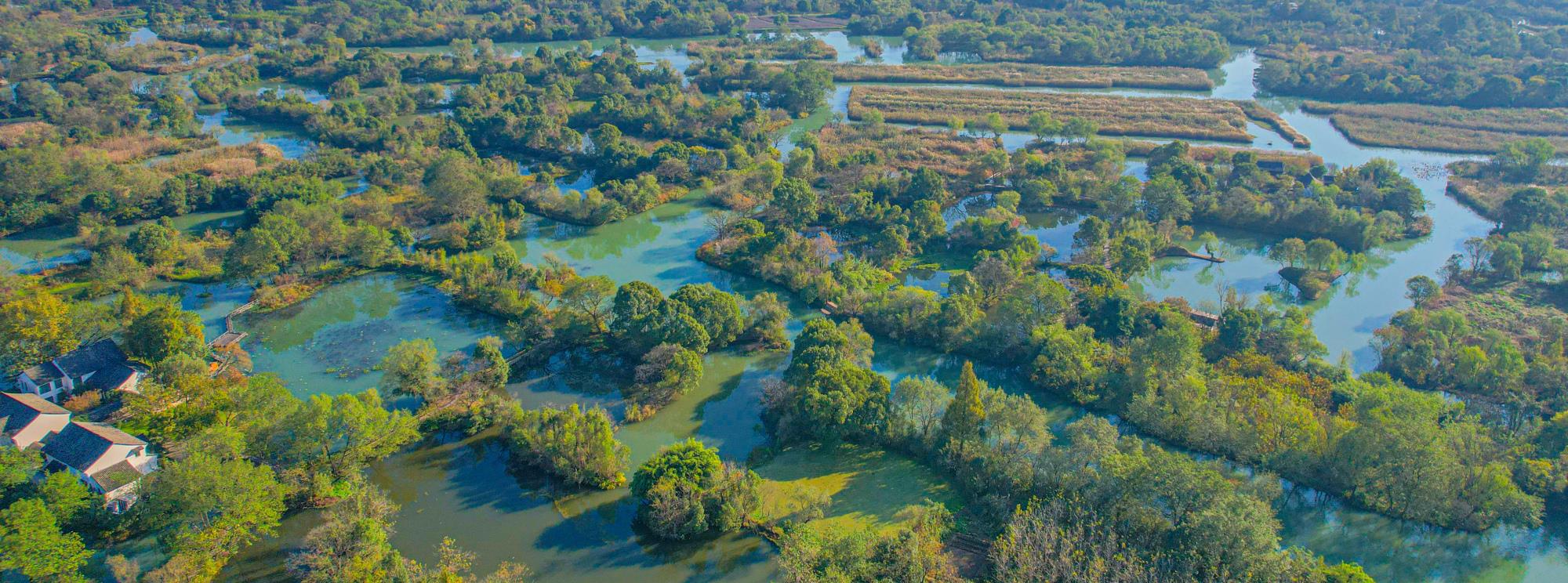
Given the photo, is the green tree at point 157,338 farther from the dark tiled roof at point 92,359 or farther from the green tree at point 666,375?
the green tree at point 666,375

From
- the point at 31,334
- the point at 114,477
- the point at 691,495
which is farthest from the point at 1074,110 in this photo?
the point at 31,334

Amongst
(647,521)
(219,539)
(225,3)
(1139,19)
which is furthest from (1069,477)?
(225,3)

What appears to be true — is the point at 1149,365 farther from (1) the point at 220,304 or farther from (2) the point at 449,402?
(1) the point at 220,304

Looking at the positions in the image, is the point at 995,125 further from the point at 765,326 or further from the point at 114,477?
the point at 114,477

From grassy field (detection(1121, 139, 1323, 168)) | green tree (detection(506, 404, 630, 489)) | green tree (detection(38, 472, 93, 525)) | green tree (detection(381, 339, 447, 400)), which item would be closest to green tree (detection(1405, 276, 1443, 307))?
grassy field (detection(1121, 139, 1323, 168))

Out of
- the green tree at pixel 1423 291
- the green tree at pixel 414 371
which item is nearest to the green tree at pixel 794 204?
the green tree at pixel 414 371
